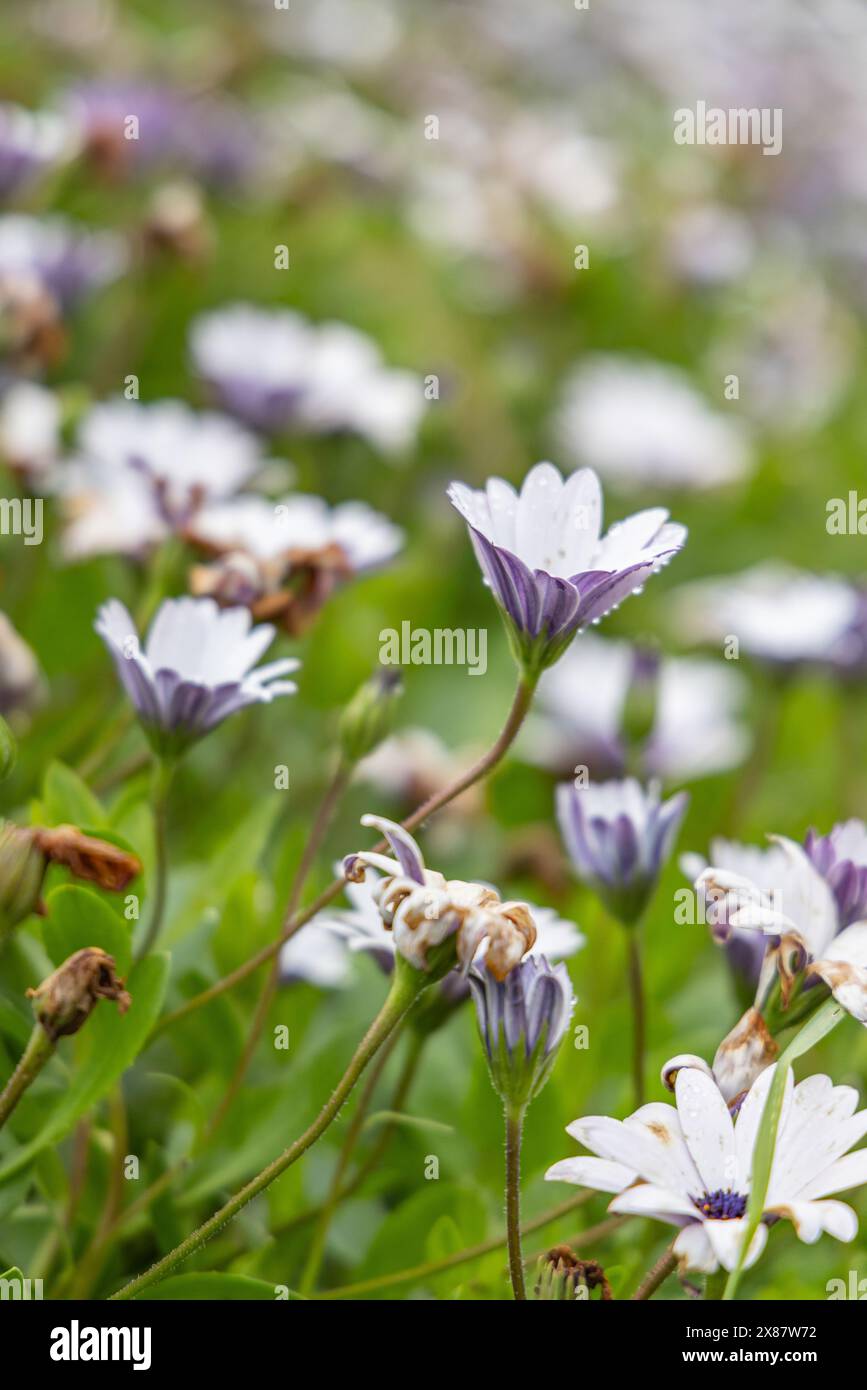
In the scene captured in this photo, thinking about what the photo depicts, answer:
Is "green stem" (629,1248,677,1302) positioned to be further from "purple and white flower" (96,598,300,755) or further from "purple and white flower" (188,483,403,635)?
"purple and white flower" (188,483,403,635)

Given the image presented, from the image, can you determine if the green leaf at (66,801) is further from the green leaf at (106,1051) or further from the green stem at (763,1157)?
the green stem at (763,1157)

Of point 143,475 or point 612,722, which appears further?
point 612,722

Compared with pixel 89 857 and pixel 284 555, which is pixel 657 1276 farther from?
pixel 284 555

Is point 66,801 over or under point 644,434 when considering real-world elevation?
under

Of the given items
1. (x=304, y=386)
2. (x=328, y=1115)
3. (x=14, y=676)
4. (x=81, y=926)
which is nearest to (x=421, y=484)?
(x=304, y=386)

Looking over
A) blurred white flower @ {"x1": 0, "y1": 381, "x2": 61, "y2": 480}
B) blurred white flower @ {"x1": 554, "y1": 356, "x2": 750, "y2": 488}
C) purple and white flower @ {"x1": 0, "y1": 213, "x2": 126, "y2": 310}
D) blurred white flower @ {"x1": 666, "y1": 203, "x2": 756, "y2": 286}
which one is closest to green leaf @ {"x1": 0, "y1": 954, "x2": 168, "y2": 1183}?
blurred white flower @ {"x1": 0, "y1": 381, "x2": 61, "y2": 480}

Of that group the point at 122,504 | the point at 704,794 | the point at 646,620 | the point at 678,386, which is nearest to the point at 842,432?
the point at 678,386

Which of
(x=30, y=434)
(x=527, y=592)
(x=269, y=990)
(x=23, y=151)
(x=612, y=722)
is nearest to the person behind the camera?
(x=527, y=592)
